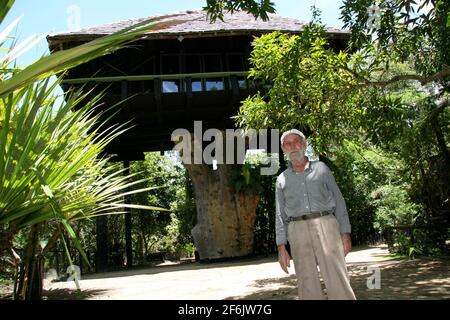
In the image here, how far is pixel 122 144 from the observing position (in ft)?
51.1

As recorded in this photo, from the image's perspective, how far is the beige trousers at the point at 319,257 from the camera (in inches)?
112

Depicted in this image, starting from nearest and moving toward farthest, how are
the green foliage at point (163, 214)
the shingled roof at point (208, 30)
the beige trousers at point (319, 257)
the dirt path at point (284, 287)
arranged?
the beige trousers at point (319, 257), the dirt path at point (284, 287), the shingled roof at point (208, 30), the green foliage at point (163, 214)

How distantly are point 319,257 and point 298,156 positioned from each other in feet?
2.34

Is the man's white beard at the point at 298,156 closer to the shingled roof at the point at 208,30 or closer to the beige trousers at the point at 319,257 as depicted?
the beige trousers at the point at 319,257

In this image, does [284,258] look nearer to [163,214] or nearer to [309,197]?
[309,197]

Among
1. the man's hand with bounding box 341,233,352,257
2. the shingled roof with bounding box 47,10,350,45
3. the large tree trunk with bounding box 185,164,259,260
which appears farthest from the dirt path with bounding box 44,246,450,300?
the shingled roof with bounding box 47,10,350,45

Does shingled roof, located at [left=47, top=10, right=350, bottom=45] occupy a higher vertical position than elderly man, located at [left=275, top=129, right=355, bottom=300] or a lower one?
higher

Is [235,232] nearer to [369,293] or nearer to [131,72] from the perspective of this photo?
[131,72]

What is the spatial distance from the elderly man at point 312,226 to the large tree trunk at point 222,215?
10.4 metres

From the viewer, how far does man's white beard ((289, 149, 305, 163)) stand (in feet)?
10.0

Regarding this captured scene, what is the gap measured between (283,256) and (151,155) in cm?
2417

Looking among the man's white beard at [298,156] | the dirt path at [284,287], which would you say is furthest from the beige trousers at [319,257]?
the dirt path at [284,287]

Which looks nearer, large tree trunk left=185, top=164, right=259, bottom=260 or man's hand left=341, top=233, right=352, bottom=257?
man's hand left=341, top=233, right=352, bottom=257

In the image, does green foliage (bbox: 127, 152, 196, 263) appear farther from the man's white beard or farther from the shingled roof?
the man's white beard
